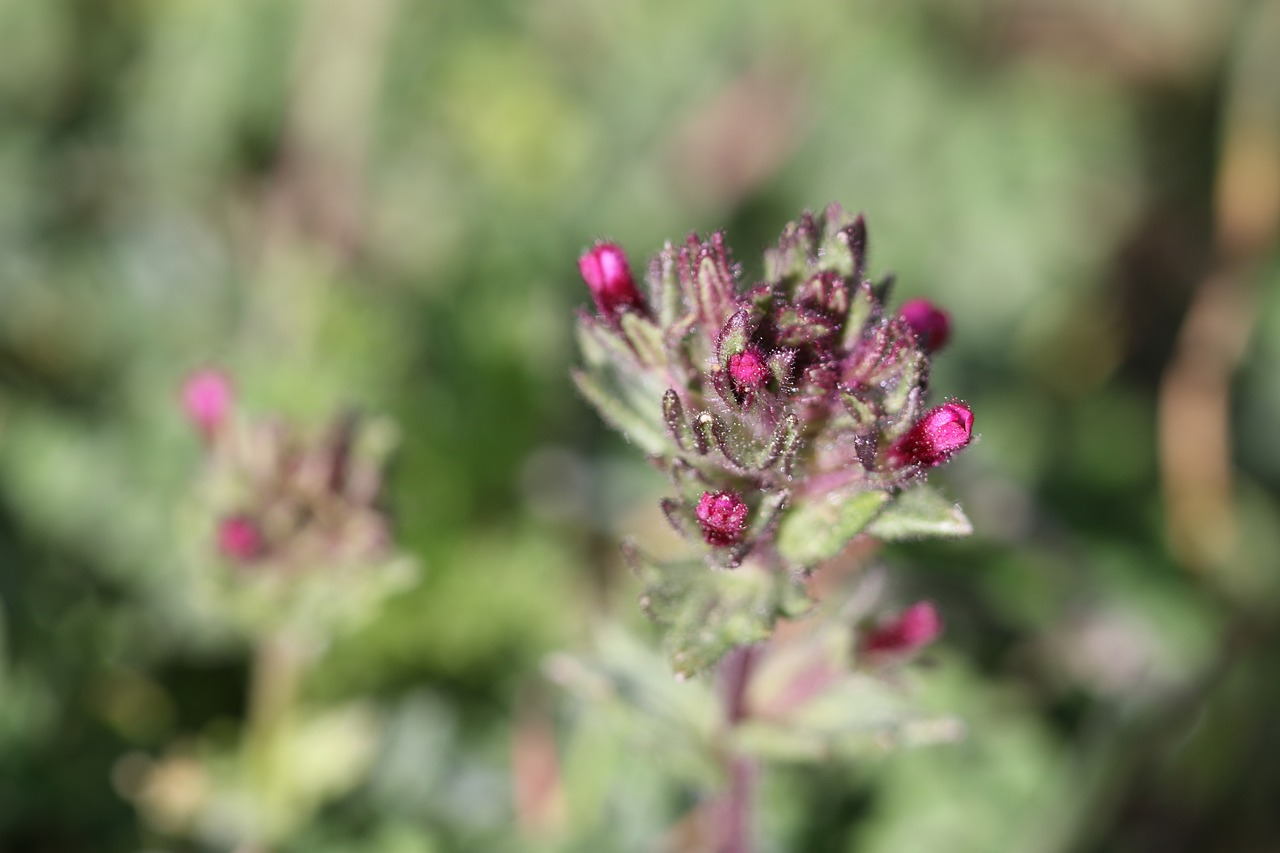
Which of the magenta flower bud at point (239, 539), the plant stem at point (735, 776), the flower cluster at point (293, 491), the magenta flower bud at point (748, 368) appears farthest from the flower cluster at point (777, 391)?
the magenta flower bud at point (239, 539)

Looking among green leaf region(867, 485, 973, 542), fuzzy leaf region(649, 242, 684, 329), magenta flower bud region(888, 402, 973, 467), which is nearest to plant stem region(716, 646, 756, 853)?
green leaf region(867, 485, 973, 542)

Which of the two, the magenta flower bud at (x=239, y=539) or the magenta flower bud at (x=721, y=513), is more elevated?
the magenta flower bud at (x=239, y=539)

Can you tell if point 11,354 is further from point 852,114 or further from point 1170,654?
point 1170,654

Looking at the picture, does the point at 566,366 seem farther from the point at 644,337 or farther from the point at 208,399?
the point at 644,337

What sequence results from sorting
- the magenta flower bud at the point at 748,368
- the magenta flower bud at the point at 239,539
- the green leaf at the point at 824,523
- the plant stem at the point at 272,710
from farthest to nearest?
the plant stem at the point at 272,710
the magenta flower bud at the point at 239,539
the green leaf at the point at 824,523
the magenta flower bud at the point at 748,368

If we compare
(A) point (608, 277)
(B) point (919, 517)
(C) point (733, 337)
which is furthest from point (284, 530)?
(B) point (919, 517)

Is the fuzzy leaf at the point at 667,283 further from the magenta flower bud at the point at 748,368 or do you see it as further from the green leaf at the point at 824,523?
the green leaf at the point at 824,523
